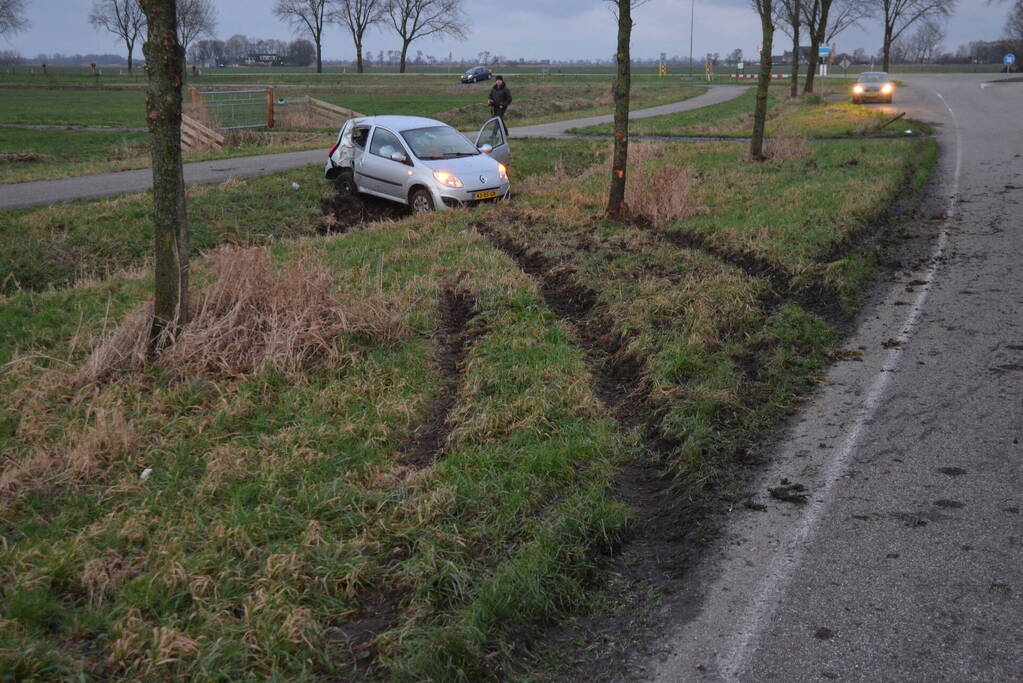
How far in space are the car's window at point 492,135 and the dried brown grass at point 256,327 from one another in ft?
35.3

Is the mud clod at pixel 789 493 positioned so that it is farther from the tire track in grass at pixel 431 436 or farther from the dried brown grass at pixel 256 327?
the dried brown grass at pixel 256 327

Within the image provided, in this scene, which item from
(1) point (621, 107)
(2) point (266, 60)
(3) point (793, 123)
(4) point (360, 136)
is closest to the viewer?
(1) point (621, 107)

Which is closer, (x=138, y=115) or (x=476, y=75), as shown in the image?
(x=138, y=115)

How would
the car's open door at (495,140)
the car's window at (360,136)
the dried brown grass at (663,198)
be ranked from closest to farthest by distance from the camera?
the dried brown grass at (663,198), the car's window at (360,136), the car's open door at (495,140)

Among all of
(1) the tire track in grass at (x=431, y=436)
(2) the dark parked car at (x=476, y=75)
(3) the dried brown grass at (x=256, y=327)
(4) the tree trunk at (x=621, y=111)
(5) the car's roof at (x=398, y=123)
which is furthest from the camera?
(2) the dark parked car at (x=476, y=75)

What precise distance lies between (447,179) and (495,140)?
3.76 metres

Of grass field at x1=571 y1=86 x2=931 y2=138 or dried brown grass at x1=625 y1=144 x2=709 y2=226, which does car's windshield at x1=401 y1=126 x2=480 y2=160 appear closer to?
dried brown grass at x1=625 y1=144 x2=709 y2=226

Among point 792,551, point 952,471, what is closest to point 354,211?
point 952,471

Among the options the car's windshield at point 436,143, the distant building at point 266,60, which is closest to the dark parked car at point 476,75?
the car's windshield at point 436,143

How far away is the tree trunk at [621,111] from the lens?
491 inches

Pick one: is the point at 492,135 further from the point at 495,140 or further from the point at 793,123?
the point at 793,123

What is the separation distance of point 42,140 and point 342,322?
24820 mm

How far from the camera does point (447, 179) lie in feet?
48.0

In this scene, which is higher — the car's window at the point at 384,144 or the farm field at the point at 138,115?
the farm field at the point at 138,115
